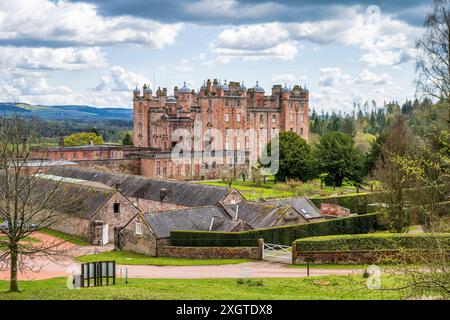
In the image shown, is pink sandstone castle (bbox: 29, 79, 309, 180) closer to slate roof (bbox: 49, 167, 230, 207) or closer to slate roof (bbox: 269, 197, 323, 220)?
slate roof (bbox: 49, 167, 230, 207)

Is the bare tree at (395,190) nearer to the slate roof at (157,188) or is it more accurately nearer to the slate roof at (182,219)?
the slate roof at (182,219)

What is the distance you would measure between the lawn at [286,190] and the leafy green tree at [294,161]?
1459mm

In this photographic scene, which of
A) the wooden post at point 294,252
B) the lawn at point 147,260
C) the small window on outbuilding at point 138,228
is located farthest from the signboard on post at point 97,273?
the small window on outbuilding at point 138,228

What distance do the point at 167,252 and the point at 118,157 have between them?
2047 inches

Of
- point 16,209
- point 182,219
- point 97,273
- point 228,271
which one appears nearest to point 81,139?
point 182,219

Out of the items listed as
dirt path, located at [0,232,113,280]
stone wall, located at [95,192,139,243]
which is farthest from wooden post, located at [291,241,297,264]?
stone wall, located at [95,192,139,243]

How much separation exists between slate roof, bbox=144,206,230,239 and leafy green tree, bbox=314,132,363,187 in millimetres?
32103

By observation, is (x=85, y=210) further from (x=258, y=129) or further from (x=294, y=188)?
(x=258, y=129)

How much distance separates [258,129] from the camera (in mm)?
93688

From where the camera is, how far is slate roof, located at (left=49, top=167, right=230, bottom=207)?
45.0 metres

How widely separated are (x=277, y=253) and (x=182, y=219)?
694 cm

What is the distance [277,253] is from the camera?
111 ft

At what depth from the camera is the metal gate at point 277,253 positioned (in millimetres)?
32847
